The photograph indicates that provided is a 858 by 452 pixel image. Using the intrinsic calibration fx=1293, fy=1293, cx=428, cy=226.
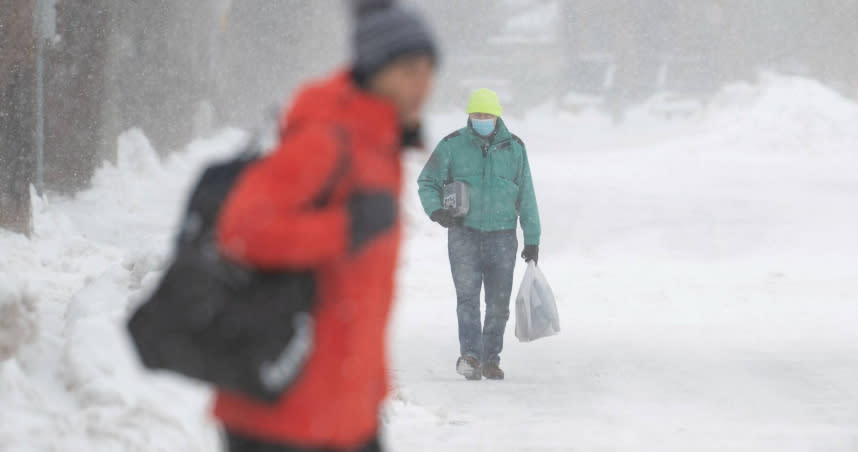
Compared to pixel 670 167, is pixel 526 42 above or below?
above

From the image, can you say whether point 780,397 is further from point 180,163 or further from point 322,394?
point 180,163

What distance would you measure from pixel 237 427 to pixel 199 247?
0.38 m

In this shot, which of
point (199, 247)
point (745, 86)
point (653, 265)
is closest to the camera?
point (199, 247)

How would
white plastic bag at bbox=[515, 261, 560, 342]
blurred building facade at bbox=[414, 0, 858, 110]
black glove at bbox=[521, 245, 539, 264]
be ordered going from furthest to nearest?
blurred building facade at bbox=[414, 0, 858, 110], white plastic bag at bbox=[515, 261, 560, 342], black glove at bbox=[521, 245, 539, 264]

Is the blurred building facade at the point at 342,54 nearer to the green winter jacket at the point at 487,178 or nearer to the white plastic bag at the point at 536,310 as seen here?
the green winter jacket at the point at 487,178

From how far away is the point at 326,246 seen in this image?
7.94 ft

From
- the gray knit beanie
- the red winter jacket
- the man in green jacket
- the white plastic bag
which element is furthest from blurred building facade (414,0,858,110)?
the red winter jacket

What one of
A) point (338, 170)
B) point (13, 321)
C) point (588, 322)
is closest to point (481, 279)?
point (588, 322)

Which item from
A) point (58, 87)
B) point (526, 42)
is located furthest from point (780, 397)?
point (526, 42)

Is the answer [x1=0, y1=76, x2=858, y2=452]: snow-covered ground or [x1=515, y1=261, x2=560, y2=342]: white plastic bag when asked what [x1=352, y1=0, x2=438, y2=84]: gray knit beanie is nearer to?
[x1=0, y1=76, x2=858, y2=452]: snow-covered ground

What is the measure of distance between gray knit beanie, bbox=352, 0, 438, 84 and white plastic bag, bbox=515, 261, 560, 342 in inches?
204

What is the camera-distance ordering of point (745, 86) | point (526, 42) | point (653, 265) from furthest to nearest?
point (526, 42) < point (745, 86) < point (653, 265)

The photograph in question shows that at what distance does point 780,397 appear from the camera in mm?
7305

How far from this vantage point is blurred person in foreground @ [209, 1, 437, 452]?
2408mm
